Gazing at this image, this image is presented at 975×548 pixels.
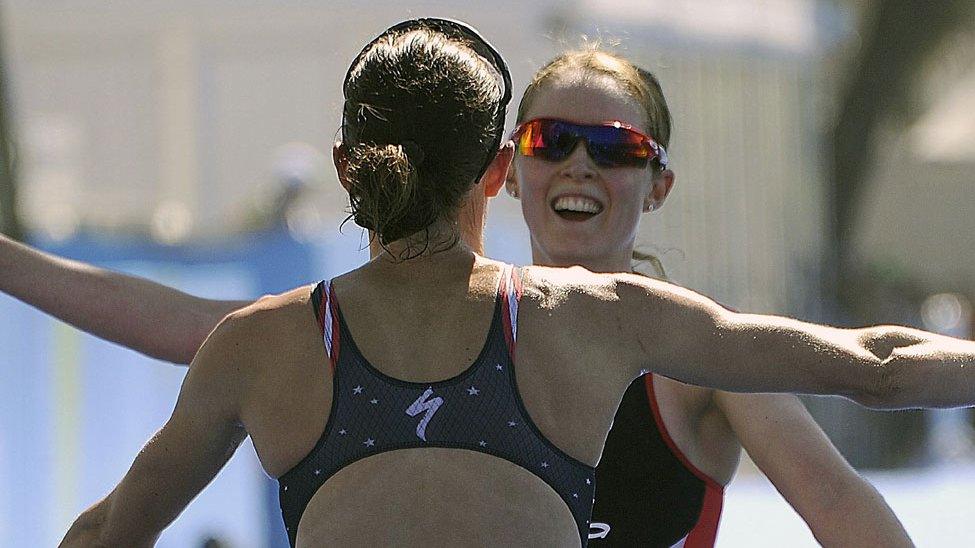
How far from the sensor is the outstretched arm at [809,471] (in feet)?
8.73

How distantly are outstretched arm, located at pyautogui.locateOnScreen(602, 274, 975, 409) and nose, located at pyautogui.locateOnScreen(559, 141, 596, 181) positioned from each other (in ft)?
2.90

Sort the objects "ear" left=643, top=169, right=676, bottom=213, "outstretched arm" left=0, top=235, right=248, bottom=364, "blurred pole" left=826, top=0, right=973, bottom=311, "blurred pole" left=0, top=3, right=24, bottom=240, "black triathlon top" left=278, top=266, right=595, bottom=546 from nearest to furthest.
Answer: "black triathlon top" left=278, top=266, right=595, bottom=546
"outstretched arm" left=0, top=235, right=248, bottom=364
"ear" left=643, top=169, right=676, bottom=213
"blurred pole" left=0, top=3, right=24, bottom=240
"blurred pole" left=826, top=0, right=973, bottom=311

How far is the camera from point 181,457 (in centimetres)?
199

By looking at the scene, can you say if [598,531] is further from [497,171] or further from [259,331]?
[259,331]

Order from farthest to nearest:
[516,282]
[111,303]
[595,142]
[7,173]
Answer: [7,173], [595,142], [111,303], [516,282]

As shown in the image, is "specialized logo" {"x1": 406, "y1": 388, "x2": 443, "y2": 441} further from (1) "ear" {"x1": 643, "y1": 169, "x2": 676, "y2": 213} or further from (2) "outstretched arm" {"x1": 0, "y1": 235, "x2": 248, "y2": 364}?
(1) "ear" {"x1": 643, "y1": 169, "x2": 676, "y2": 213}

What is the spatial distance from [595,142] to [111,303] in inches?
38.5

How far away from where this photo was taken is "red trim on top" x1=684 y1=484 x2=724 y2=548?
2.76 meters

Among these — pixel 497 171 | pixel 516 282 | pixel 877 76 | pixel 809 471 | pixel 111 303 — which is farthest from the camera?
pixel 877 76

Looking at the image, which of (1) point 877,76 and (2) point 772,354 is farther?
(1) point 877,76

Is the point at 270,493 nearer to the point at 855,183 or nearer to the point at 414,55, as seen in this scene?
the point at 414,55

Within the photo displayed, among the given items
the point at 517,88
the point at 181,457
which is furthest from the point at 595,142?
the point at 517,88

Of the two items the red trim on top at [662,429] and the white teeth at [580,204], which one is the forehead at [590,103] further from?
the red trim on top at [662,429]

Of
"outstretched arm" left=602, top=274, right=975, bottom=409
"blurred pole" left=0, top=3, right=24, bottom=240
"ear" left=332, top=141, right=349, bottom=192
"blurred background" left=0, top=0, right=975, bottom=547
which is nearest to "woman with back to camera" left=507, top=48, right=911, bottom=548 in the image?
"outstretched arm" left=602, top=274, right=975, bottom=409
